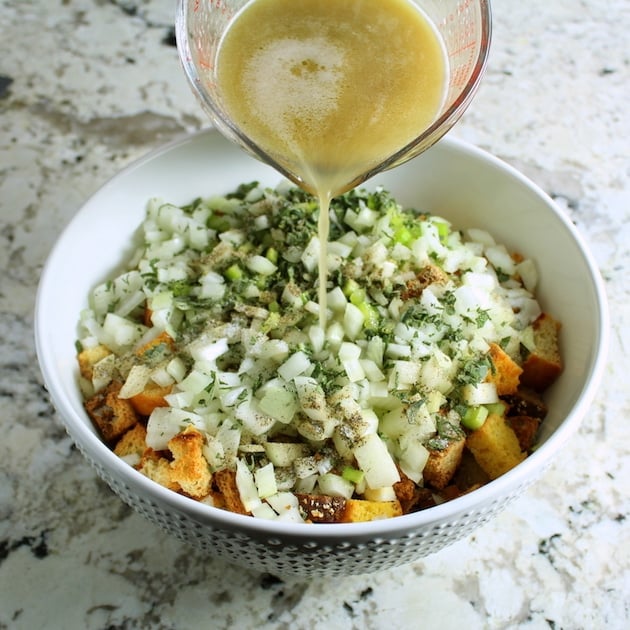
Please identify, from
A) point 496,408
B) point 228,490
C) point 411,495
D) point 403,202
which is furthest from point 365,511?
point 403,202

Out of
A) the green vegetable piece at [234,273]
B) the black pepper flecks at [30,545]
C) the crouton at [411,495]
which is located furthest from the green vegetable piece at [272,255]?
the black pepper flecks at [30,545]

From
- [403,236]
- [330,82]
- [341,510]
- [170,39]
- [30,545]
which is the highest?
[330,82]

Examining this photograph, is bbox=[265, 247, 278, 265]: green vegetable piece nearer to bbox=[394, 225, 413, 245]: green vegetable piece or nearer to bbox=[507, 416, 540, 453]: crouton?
bbox=[394, 225, 413, 245]: green vegetable piece

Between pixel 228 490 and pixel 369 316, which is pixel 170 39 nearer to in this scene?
pixel 369 316

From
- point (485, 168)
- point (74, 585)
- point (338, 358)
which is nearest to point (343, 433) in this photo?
point (338, 358)

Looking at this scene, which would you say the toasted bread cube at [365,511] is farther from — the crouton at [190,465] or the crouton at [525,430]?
the crouton at [525,430]

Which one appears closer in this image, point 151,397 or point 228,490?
point 228,490

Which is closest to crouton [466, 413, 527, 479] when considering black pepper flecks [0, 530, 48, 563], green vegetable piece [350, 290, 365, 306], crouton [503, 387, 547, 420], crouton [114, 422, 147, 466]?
crouton [503, 387, 547, 420]

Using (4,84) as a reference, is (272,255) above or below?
above
